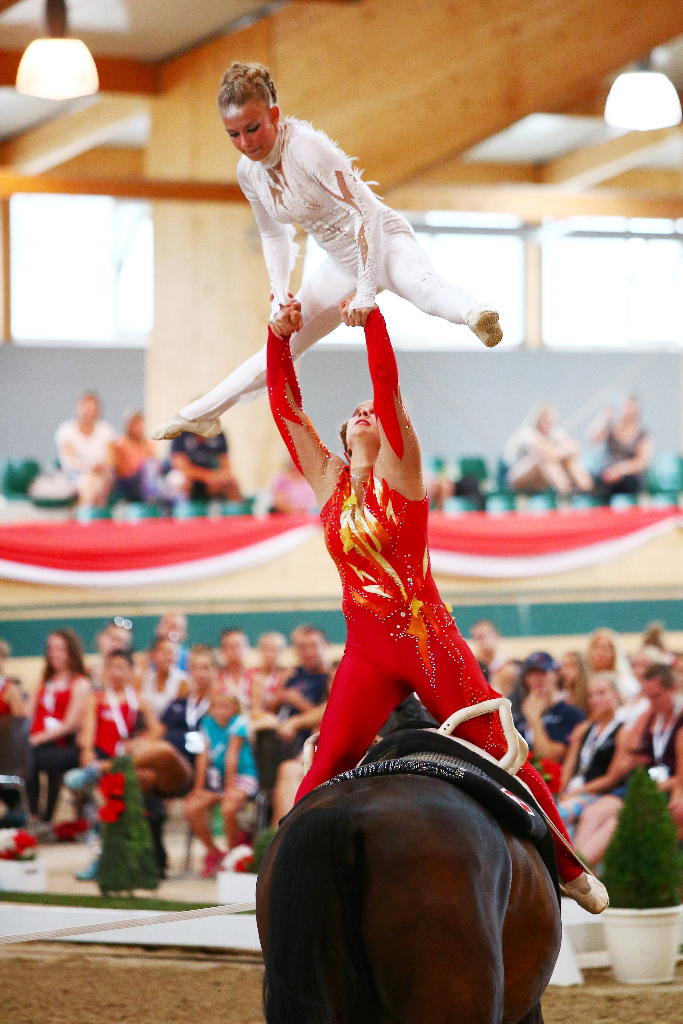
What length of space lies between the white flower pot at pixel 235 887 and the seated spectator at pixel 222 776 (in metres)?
0.74

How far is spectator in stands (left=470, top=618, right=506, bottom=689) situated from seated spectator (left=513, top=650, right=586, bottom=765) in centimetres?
58

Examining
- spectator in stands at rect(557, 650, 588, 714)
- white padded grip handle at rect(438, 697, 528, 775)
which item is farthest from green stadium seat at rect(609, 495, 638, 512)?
white padded grip handle at rect(438, 697, 528, 775)

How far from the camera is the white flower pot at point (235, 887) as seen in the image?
5867 millimetres

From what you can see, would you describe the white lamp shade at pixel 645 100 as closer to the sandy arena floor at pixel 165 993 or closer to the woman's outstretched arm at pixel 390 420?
the sandy arena floor at pixel 165 993

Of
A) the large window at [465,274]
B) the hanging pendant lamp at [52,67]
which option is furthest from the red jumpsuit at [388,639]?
the large window at [465,274]

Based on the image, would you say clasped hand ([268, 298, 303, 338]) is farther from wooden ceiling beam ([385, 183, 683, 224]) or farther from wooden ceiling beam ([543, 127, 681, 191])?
wooden ceiling beam ([543, 127, 681, 191])

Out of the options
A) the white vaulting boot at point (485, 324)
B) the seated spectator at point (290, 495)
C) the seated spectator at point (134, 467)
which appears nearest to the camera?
the white vaulting boot at point (485, 324)

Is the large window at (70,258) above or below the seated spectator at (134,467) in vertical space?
above

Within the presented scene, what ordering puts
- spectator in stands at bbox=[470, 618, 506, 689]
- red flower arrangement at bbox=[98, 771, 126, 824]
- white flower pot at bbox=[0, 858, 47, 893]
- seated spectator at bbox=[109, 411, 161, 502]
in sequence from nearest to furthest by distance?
red flower arrangement at bbox=[98, 771, 126, 824], white flower pot at bbox=[0, 858, 47, 893], spectator in stands at bbox=[470, 618, 506, 689], seated spectator at bbox=[109, 411, 161, 502]

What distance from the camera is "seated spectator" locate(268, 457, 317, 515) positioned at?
358 inches

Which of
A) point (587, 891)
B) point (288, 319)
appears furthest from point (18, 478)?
point (587, 891)

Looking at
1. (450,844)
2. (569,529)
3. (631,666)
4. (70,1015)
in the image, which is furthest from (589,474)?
(450,844)

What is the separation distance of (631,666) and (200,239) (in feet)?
18.3

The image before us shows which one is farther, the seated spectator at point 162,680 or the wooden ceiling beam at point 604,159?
the wooden ceiling beam at point 604,159
